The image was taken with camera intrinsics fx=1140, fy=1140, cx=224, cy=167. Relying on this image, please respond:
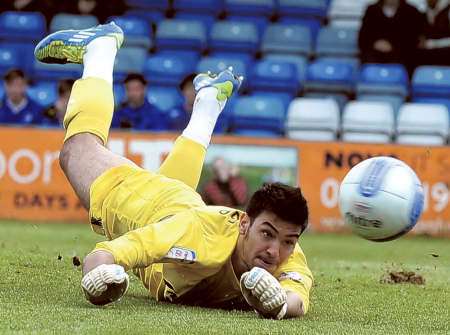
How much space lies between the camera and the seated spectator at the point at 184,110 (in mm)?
15641

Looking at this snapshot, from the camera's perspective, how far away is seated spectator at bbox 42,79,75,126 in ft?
51.6

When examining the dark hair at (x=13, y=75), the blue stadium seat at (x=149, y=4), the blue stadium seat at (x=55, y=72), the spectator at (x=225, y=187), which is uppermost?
the blue stadium seat at (x=149, y=4)

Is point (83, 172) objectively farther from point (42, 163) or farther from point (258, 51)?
point (258, 51)

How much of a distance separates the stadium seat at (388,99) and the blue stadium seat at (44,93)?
457 centimetres

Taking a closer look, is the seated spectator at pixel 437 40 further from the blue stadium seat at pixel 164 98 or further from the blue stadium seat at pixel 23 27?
the blue stadium seat at pixel 23 27

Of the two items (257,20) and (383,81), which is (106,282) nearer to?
(383,81)

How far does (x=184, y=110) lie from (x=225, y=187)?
1.67m

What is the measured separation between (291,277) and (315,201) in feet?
27.8

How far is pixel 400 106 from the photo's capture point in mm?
16500

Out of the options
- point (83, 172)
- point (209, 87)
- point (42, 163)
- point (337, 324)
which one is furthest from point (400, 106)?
point (337, 324)

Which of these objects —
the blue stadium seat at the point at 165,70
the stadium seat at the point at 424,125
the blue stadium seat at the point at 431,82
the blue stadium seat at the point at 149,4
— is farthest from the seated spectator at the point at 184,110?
the blue stadium seat at the point at 149,4

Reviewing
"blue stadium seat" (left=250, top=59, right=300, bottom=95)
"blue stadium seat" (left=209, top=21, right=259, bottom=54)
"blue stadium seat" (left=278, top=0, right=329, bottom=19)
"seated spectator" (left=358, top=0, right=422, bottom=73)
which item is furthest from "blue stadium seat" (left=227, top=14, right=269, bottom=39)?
"seated spectator" (left=358, top=0, right=422, bottom=73)

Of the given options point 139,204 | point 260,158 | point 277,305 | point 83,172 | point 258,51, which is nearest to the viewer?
point 277,305

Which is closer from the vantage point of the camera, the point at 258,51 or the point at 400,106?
the point at 400,106
